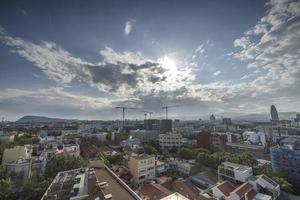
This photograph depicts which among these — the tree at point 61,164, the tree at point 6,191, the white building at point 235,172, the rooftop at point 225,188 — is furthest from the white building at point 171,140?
the tree at point 6,191

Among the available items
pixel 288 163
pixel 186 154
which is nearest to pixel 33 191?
pixel 186 154

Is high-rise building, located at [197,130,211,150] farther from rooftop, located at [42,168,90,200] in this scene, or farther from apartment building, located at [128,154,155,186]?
rooftop, located at [42,168,90,200]

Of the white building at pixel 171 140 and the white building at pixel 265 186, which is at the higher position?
the white building at pixel 171 140

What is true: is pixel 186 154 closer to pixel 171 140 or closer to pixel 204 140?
pixel 204 140

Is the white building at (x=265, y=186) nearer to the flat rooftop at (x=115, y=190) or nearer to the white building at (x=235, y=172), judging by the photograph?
the white building at (x=235, y=172)

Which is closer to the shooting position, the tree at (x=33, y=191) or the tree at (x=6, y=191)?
the tree at (x=6, y=191)

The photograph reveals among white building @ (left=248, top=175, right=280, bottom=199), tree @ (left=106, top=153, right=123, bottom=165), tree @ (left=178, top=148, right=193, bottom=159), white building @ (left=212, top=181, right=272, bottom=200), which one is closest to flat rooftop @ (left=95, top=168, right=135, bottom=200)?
white building @ (left=212, top=181, right=272, bottom=200)

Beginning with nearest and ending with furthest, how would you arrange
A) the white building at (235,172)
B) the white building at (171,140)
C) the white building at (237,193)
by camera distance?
the white building at (237,193) < the white building at (235,172) < the white building at (171,140)

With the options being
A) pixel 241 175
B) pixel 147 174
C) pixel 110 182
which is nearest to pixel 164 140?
pixel 147 174

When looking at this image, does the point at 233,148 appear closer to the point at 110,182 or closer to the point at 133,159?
the point at 133,159
